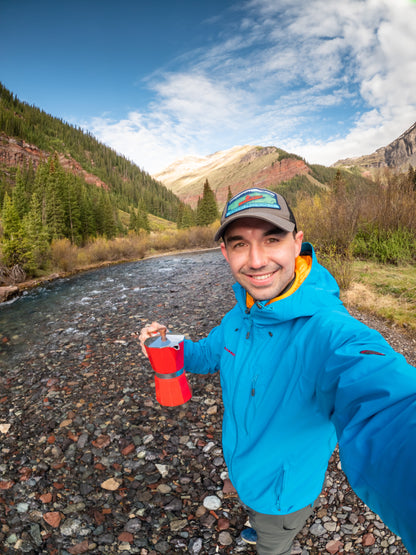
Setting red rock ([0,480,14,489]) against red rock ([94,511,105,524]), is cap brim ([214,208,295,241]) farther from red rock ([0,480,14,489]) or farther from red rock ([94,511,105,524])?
red rock ([0,480,14,489])

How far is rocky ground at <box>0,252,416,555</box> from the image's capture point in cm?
273

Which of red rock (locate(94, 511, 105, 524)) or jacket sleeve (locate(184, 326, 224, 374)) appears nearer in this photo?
jacket sleeve (locate(184, 326, 224, 374))

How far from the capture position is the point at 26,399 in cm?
559

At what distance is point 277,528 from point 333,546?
53.4 inches

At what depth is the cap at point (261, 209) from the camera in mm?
1688

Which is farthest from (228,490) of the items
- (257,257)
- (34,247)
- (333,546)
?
(34,247)

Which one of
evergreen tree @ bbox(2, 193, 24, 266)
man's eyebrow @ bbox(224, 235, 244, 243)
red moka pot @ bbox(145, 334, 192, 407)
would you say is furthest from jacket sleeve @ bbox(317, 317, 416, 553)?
evergreen tree @ bbox(2, 193, 24, 266)

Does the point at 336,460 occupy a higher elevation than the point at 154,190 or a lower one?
lower

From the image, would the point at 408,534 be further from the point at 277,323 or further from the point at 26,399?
the point at 26,399

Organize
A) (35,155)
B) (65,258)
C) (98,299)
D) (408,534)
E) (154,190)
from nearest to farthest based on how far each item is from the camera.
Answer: (408,534) < (98,299) < (65,258) < (35,155) < (154,190)

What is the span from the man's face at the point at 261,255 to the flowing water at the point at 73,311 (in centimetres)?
776

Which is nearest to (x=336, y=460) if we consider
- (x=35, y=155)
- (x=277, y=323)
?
(x=277, y=323)

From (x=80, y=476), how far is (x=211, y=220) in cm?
5985

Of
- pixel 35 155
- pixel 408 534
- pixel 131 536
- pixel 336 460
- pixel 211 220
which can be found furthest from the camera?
pixel 35 155
